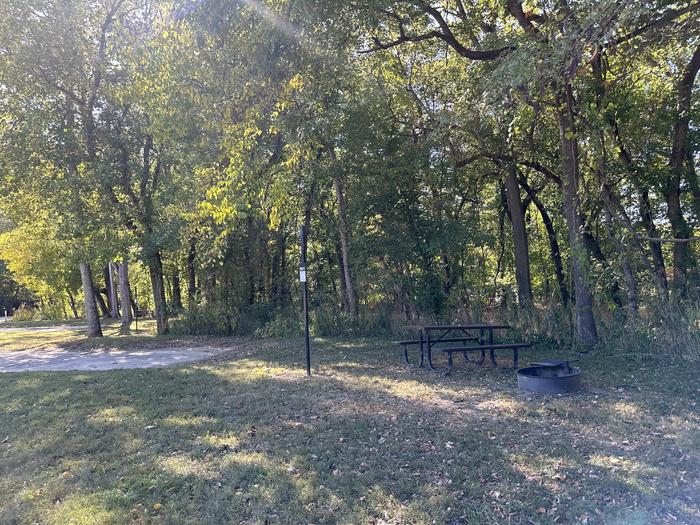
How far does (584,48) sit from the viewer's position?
5328mm

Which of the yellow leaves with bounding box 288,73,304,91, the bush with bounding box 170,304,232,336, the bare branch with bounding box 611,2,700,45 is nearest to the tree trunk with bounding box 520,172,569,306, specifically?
the bare branch with bounding box 611,2,700,45

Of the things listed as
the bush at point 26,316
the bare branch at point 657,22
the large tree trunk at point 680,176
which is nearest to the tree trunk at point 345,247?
the bare branch at point 657,22

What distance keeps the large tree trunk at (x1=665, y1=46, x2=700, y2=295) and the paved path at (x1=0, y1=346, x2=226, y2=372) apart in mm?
8621

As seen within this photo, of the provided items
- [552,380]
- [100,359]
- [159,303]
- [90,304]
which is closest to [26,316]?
[90,304]

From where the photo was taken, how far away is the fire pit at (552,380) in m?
5.30

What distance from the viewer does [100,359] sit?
10.0m

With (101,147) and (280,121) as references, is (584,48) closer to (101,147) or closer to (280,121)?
(280,121)

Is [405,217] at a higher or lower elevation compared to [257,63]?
lower

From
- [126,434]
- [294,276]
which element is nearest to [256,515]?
[126,434]

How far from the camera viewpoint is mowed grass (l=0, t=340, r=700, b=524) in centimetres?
293

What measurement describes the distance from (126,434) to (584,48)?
591 cm

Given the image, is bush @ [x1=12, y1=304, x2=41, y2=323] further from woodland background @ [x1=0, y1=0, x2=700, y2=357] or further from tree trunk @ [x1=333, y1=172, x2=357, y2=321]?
tree trunk @ [x1=333, y1=172, x2=357, y2=321]

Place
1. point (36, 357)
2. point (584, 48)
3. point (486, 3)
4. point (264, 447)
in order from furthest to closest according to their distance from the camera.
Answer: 1. point (36, 357)
2. point (486, 3)
3. point (584, 48)
4. point (264, 447)

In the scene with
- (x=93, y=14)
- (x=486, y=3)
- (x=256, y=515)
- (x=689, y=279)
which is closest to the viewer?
(x=256, y=515)
